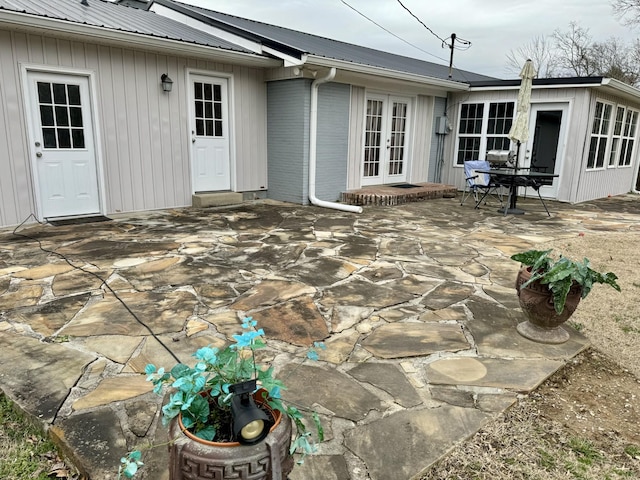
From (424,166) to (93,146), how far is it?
6.80 meters

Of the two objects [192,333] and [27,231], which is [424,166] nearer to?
[27,231]

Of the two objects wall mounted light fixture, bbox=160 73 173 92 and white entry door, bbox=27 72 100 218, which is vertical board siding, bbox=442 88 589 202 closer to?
Result: wall mounted light fixture, bbox=160 73 173 92

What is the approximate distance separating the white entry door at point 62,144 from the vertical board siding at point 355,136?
435 centimetres

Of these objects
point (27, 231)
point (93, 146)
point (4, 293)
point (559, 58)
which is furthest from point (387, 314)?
point (559, 58)

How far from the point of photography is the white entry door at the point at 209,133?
716cm

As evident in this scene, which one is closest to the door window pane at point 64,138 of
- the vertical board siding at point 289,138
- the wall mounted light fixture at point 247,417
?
the vertical board siding at point 289,138

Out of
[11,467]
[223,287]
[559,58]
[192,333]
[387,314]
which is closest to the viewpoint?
[11,467]

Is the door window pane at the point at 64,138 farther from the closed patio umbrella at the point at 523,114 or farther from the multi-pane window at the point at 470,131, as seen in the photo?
the multi-pane window at the point at 470,131

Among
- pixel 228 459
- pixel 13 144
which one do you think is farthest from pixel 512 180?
pixel 228 459

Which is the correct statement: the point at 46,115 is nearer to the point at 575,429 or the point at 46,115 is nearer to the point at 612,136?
the point at 575,429

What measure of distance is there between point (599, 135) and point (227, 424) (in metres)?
10.5

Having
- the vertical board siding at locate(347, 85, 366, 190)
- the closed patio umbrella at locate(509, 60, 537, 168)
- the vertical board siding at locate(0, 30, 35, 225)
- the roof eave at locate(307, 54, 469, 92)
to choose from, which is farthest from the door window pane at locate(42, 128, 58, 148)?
the closed patio umbrella at locate(509, 60, 537, 168)

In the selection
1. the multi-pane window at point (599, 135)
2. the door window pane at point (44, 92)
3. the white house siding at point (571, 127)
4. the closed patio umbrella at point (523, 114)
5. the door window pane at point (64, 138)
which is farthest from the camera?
the multi-pane window at point (599, 135)

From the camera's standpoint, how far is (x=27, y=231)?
536 cm
